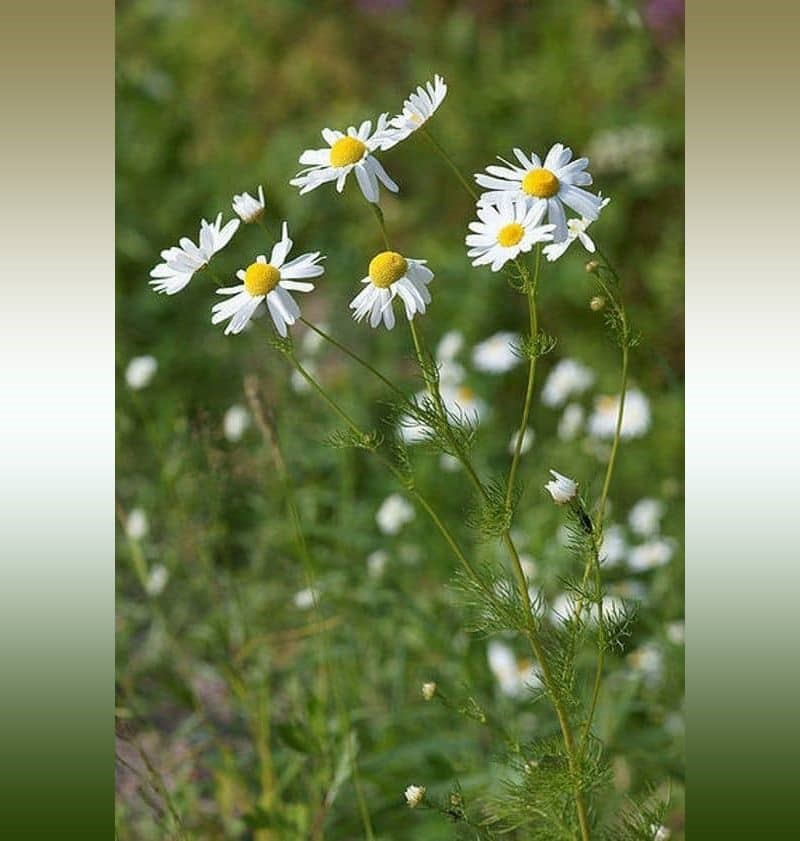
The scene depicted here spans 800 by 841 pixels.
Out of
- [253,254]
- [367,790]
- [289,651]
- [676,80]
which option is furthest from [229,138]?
[367,790]

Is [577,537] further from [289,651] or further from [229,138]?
[229,138]

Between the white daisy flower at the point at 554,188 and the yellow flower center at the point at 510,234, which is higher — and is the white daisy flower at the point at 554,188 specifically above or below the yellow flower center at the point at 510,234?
above

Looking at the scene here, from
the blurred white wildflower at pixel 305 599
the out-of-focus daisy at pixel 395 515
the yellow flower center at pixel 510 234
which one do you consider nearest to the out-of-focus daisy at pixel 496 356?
the out-of-focus daisy at pixel 395 515

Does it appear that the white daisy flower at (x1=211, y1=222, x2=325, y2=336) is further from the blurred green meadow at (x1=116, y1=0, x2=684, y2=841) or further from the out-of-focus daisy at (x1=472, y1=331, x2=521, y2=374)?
the out-of-focus daisy at (x1=472, y1=331, x2=521, y2=374)

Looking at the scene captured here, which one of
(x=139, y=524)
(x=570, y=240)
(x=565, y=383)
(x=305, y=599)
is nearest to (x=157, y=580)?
(x=139, y=524)

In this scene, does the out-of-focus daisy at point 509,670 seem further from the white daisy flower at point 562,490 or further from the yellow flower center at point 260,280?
the yellow flower center at point 260,280

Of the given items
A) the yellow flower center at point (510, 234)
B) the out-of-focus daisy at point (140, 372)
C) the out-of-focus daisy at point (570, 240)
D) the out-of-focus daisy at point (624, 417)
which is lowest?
the yellow flower center at point (510, 234)
